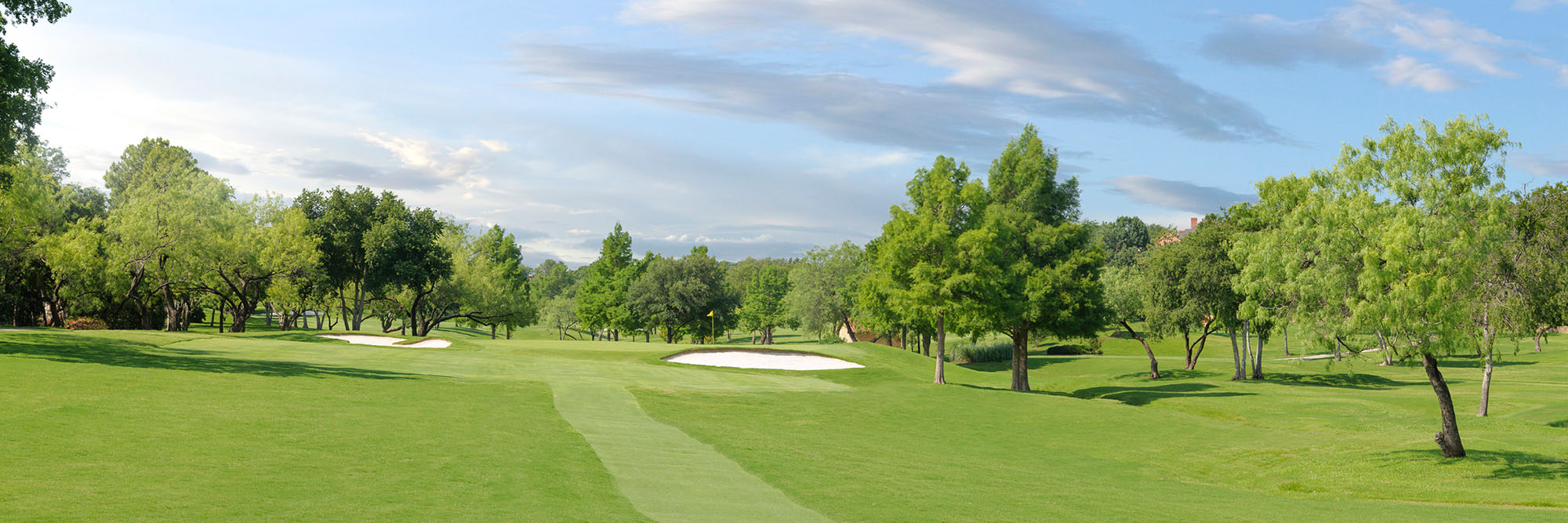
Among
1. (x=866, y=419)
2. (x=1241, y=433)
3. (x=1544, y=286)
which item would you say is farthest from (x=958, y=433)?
(x=1544, y=286)

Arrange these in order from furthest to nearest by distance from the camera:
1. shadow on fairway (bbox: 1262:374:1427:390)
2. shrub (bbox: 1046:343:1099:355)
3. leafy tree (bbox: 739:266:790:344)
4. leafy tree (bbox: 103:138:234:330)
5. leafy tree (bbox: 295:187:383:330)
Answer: leafy tree (bbox: 739:266:790:344), shrub (bbox: 1046:343:1099:355), leafy tree (bbox: 295:187:383:330), leafy tree (bbox: 103:138:234:330), shadow on fairway (bbox: 1262:374:1427:390)

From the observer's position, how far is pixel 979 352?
251ft

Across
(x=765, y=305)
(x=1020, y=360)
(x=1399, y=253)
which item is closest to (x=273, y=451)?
(x=1399, y=253)

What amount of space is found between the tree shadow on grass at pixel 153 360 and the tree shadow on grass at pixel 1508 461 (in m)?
29.9

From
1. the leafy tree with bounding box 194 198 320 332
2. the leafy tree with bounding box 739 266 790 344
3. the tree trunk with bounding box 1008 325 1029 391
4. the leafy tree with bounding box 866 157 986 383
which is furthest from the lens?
the leafy tree with bounding box 739 266 790 344

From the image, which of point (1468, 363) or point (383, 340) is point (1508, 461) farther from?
point (1468, 363)

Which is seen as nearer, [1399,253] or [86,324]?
[1399,253]

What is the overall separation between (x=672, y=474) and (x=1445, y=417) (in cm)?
2054

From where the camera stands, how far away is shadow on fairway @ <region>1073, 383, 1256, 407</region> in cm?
4216

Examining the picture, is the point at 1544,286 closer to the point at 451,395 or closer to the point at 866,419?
the point at 866,419

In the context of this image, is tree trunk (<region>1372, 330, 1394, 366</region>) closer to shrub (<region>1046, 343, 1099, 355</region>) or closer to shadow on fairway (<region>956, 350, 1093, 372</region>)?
shadow on fairway (<region>956, 350, 1093, 372</region>)

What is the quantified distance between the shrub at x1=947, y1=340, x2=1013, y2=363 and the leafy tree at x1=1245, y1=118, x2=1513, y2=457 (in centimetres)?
5271

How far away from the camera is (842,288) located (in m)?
82.9

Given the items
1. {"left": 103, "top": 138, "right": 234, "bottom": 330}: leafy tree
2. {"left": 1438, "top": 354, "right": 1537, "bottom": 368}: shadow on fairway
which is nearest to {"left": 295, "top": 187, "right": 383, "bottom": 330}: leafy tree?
{"left": 103, "top": 138, "right": 234, "bottom": 330}: leafy tree
